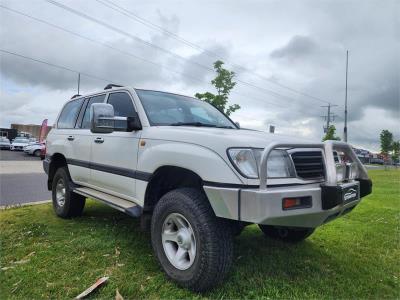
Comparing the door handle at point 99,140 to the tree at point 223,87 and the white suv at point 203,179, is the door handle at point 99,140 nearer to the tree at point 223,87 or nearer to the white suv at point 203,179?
the white suv at point 203,179

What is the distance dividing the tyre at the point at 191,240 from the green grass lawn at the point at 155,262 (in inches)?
6.4

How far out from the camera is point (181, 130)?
3193 millimetres

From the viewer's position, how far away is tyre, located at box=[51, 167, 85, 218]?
511cm

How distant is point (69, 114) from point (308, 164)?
4173 mm

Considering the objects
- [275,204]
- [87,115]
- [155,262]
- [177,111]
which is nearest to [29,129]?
[87,115]

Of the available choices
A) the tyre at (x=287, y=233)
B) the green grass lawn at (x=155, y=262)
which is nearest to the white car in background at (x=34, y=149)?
the green grass lawn at (x=155, y=262)

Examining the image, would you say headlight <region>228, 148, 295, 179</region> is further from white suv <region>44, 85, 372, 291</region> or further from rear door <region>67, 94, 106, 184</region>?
rear door <region>67, 94, 106, 184</region>

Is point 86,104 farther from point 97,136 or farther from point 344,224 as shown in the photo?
point 344,224

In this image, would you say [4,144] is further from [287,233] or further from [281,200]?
[281,200]

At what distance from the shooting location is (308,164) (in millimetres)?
2842

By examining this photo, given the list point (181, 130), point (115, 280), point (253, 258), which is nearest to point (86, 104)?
point (181, 130)

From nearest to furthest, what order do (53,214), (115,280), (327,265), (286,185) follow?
(286,185)
(115,280)
(327,265)
(53,214)

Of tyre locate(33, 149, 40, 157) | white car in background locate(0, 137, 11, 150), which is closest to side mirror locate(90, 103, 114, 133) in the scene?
tyre locate(33, 149, 40, 157)

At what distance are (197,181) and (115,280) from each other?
1.19m
